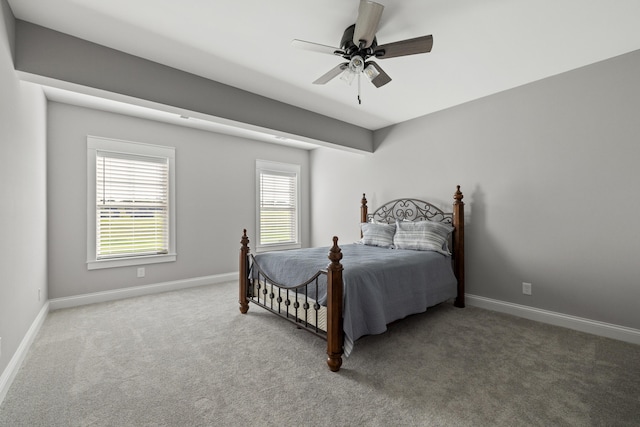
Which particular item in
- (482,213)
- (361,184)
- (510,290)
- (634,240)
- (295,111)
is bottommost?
(510,290)

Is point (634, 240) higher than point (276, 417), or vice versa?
point (634, 240)

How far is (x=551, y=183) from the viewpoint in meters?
3.11

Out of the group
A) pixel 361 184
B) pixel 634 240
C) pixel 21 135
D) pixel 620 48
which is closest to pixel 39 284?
pixel 21 135

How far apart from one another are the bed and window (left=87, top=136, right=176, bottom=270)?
1.76 meters

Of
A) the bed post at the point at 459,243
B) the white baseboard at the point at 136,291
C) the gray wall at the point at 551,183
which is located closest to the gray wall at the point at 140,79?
the gray wall at the point at 551,183

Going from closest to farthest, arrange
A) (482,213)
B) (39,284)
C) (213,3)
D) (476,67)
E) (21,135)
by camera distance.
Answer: (213,3) < (21,135) < (476,67) < (39,284) < (482,213)

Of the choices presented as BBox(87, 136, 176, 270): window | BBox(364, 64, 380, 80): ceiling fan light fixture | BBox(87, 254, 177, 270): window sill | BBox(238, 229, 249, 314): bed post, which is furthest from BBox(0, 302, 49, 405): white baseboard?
BBox(364, 64, 380, 80): ceiling fan light fixture

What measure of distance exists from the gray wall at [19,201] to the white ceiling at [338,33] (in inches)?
24.1

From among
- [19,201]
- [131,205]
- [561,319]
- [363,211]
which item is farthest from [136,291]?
[561,319]

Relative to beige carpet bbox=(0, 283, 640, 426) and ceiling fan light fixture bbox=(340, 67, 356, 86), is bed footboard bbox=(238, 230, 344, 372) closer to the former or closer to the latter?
beige carpet bbox=(0, 283, 640, 426)

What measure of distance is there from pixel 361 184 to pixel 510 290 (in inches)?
104

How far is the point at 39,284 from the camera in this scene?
3102 millimetres

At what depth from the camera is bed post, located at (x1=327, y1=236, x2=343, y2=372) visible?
2.20m

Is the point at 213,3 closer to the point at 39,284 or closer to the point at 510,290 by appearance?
the point at 39,284
